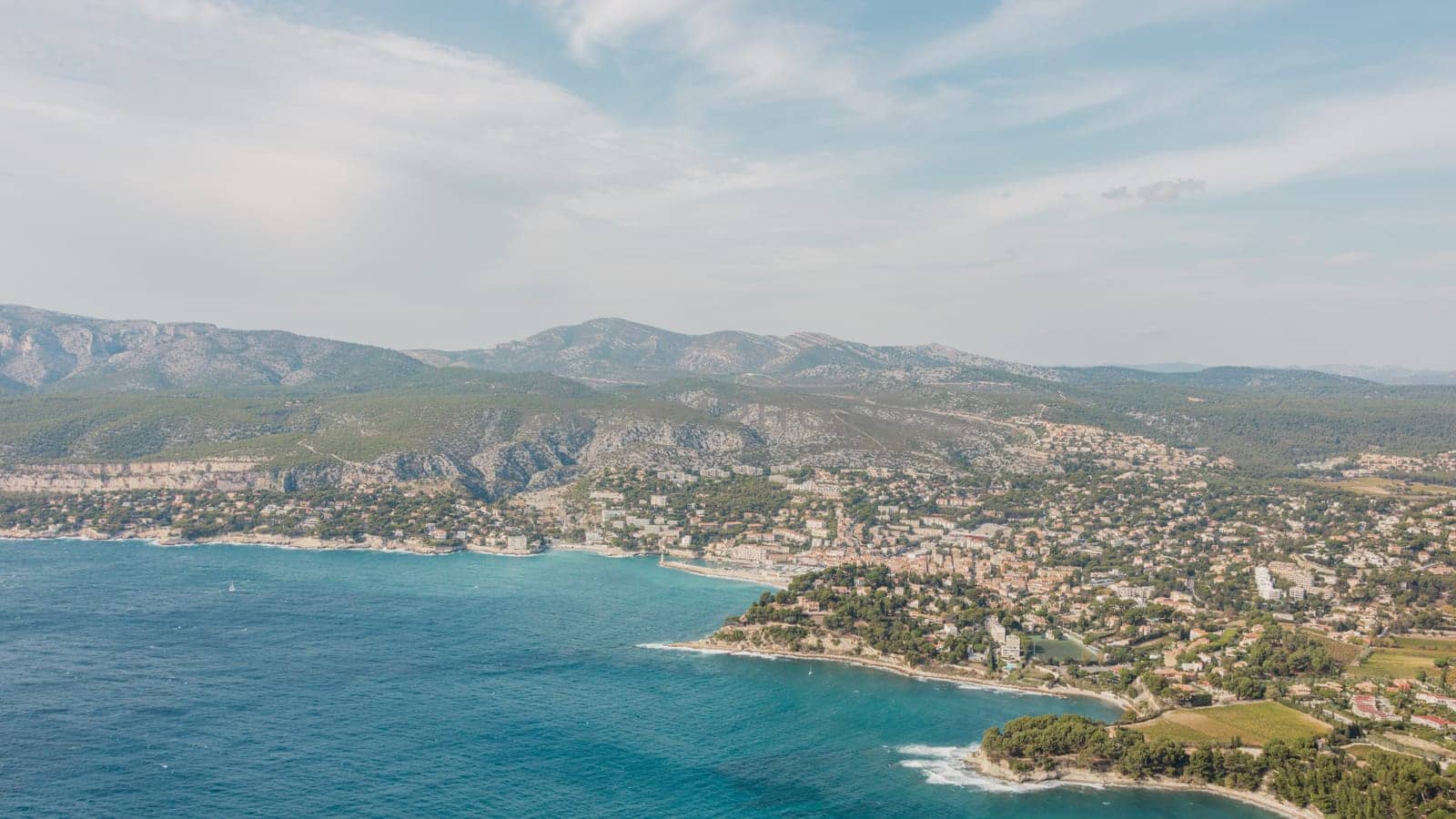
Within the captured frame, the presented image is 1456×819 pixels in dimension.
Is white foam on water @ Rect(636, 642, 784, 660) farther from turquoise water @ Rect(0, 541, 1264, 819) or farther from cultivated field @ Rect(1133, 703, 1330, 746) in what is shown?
cultivated field @ Rect(1133, 703, 1330, 746)

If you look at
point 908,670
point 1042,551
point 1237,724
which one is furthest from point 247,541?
point 1237,724

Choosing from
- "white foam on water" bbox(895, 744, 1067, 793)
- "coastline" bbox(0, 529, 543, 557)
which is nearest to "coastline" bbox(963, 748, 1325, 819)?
"white foam on water" bbox(895, 744, 1067, 793)

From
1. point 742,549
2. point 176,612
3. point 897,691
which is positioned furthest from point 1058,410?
point 176,612

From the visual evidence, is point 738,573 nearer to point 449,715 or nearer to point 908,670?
point 908,670

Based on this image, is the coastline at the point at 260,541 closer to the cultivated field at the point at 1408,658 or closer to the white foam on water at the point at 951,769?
the white foam on water at the point at 951,769

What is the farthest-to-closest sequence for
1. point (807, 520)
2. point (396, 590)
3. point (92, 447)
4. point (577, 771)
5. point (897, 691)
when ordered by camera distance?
point (92, 447), point (807, 520), point (396, 590), point (897, 691), point (577, 771)

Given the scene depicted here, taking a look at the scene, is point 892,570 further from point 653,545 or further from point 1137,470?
point 1137,470
